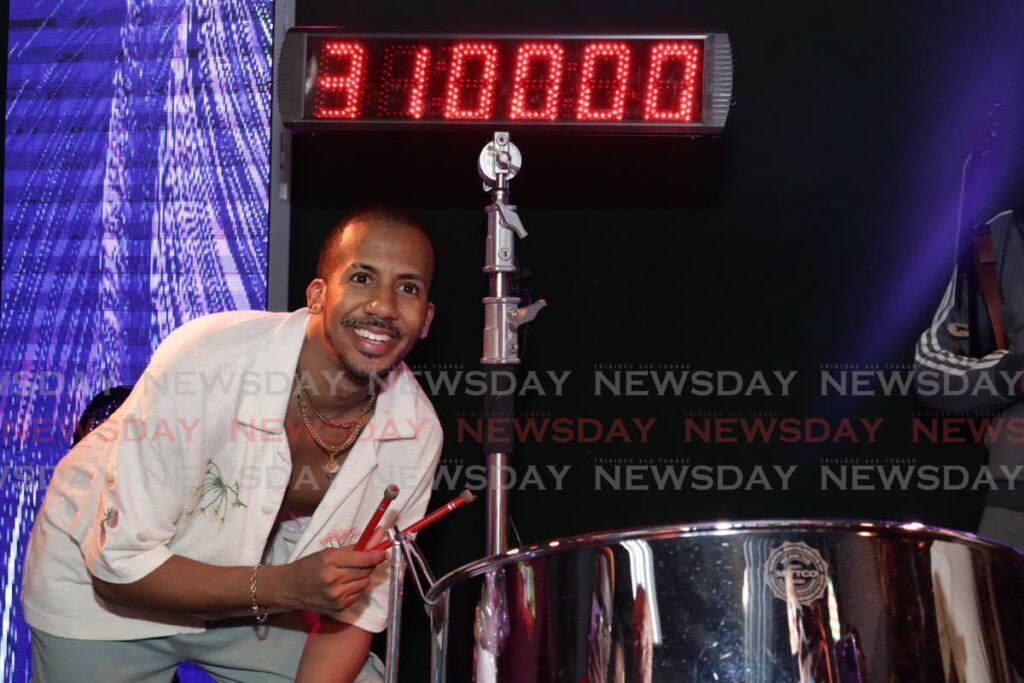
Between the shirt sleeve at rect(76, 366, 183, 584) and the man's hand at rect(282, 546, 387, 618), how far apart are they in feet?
0.67

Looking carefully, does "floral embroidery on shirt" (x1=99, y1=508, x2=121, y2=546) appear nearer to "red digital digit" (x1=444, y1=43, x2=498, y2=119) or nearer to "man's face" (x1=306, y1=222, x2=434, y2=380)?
"man's face" (x1=306, y1=222, x2=434, y2=380)

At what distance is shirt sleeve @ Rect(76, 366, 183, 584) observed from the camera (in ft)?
5.69

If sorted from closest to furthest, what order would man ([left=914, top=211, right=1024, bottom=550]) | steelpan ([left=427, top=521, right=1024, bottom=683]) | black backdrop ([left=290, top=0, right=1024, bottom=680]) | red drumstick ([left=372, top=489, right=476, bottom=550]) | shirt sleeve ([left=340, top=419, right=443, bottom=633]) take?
1. steelpan ([left=427, top=521, right=1024, bottom=683])
2. red drumstick ([left=372, top=489, right=476, bottom=550])
3. shirt sleeve ([left=340, top=419, right=443, bottom=633])
4. man ([left=914, top=211, right=1024, bottom=550])
5. black backdrop ([left=290, top=0, right=1024, bottom=680])

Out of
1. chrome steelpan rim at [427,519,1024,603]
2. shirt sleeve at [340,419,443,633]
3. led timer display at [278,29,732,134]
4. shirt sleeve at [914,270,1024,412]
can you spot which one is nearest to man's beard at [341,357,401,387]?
shirt sleeve at [340,419,443,633]

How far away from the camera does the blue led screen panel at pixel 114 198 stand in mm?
2678

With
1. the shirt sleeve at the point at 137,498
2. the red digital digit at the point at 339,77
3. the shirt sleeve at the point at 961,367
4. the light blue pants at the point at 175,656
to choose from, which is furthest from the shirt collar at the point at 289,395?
the shirt sleeve at the point at 961,367

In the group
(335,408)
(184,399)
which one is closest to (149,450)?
(184,399)

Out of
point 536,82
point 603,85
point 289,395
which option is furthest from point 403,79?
point 289,395

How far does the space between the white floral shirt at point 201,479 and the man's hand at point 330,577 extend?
152 millimetres

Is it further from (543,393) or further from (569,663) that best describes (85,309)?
(569,663)

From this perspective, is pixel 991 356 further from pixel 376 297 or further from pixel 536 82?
pixel 376 297

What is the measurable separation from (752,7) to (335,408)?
1.34 meters

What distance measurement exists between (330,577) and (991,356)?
4.00 feet

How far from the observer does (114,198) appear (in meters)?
2.72
